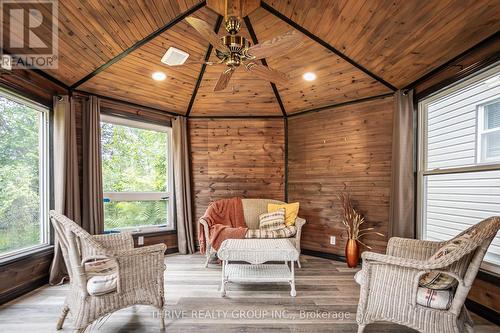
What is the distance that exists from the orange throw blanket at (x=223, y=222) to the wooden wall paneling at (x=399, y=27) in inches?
108

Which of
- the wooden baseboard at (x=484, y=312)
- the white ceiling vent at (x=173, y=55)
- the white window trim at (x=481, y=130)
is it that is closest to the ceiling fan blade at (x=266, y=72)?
the white ceiling vent at (x=173, y=55)

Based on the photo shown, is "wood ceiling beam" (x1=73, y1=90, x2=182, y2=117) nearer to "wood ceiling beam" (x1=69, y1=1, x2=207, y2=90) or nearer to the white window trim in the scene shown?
"wood ceiling beam" (x1=69, y1=1, x2=207, y2=90)

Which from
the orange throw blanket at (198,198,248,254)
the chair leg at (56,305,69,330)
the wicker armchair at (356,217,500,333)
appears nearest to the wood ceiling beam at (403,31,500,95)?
the wicker armchair at (356,217,500,333)

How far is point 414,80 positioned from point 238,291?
3.38 meters

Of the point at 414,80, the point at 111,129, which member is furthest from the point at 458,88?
the point at 111,129

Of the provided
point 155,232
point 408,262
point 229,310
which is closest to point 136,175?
point 155,232

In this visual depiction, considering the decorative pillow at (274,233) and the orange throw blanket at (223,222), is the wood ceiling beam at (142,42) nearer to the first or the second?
the orange throw blanket at (223,222)

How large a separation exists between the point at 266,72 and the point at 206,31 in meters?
0.72

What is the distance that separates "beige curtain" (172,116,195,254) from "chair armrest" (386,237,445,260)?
3.15 meters

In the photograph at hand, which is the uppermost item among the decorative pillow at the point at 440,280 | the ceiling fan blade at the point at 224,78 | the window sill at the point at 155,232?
the ceiling fan blade at the point at 224,78

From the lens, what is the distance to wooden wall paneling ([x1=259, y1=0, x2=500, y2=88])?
209 cm

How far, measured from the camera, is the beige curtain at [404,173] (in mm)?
3133

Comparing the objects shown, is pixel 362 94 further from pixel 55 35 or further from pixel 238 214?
pixel 55 35

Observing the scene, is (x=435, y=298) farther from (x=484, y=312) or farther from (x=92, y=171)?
(x=92, y=171)
